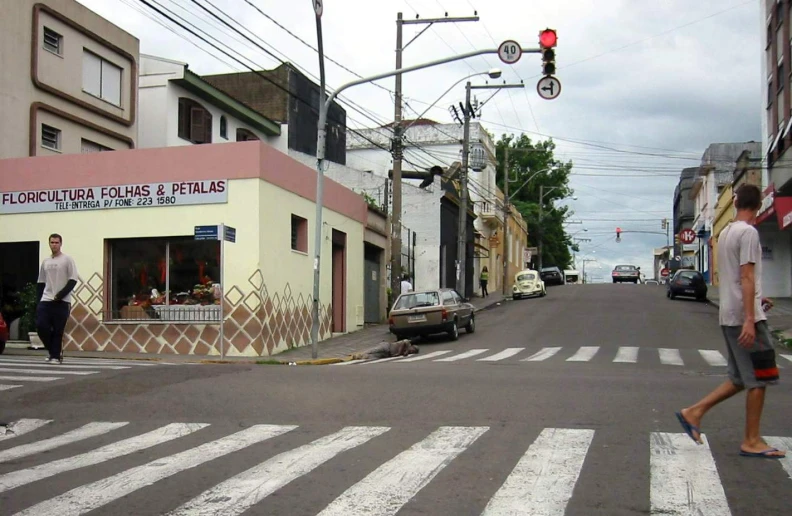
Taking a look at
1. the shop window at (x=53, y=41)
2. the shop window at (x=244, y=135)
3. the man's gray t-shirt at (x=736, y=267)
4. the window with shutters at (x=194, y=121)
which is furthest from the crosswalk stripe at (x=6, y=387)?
the shop window at (x=244, y=135)

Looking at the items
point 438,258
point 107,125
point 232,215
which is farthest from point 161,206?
point 438,258

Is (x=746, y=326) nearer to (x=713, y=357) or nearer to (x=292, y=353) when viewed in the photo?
(x=713, y=357)

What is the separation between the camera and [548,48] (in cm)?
1616

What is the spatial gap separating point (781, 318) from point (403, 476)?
86.1 feet

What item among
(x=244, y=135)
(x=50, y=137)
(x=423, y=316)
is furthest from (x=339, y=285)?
(x=244, y=135)

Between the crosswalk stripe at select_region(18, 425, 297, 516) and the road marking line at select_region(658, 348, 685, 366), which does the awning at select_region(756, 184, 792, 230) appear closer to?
the road marking line at select_region(658, 348, 685, 366)

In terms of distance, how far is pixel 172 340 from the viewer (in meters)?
19.1

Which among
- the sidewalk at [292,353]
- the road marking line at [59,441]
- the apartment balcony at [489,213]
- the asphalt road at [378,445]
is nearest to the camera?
the asphalt road at [378,445]

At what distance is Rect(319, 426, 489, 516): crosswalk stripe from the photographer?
513 cm

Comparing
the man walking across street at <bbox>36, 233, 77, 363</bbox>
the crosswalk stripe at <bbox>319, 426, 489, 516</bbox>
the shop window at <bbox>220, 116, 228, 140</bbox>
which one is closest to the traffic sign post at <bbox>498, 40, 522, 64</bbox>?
the man walking across street at <bbox>36, 233, 77, 363</bbox>

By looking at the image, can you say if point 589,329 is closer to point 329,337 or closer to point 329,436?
point 329,337

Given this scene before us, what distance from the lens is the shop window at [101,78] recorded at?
2581cm

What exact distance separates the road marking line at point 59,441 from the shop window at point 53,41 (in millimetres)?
18846

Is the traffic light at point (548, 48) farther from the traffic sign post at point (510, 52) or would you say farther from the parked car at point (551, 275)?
the parked car at point (551, 275)
